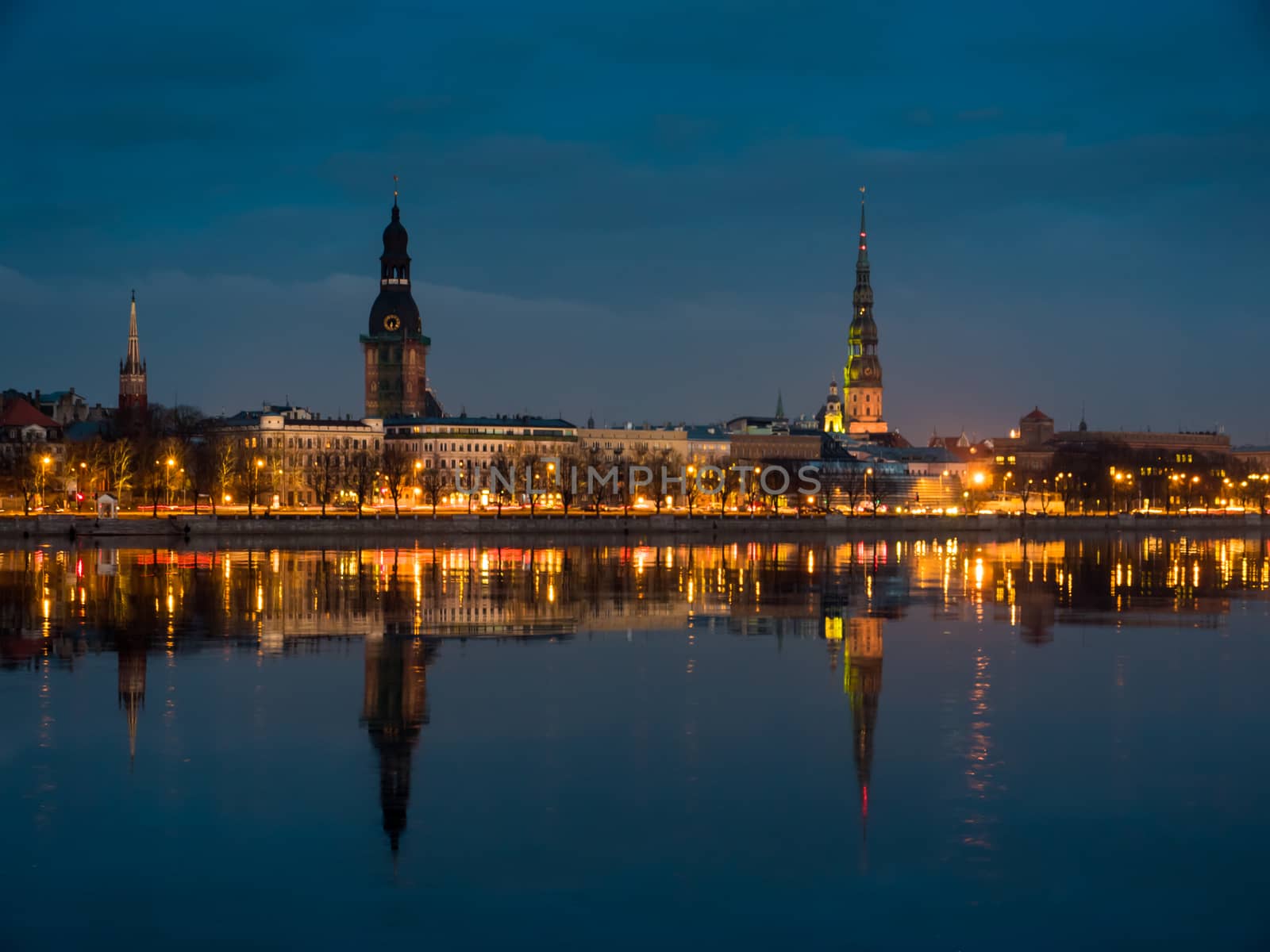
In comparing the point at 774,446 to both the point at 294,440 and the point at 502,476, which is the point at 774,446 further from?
the point at 502,476

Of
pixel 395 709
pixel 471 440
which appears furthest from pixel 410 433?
pixel 395 709

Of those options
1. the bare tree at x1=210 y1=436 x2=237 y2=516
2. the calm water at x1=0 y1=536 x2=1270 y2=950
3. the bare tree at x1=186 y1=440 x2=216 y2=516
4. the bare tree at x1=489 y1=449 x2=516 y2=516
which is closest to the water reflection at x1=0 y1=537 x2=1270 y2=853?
the calm water at x1=0 y1=536 x2=1270 y2=950

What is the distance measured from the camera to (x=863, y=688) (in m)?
25.2

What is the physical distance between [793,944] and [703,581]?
110ft

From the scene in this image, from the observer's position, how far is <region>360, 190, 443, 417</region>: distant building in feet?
504

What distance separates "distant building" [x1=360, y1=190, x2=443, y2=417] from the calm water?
119 m

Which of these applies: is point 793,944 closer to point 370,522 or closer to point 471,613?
point 471,613

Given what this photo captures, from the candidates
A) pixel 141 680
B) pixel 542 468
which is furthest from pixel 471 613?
pixel 542 468

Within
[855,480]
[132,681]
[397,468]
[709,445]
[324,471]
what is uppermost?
[709,445]

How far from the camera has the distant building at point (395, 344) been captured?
153750 millimetres

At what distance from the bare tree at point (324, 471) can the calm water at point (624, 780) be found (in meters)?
78.5

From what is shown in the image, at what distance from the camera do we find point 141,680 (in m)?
24.9

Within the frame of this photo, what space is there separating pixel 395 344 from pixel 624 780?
138536 millimetres

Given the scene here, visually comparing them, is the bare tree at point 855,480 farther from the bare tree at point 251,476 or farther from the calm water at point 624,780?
the calm water at point 624,780
